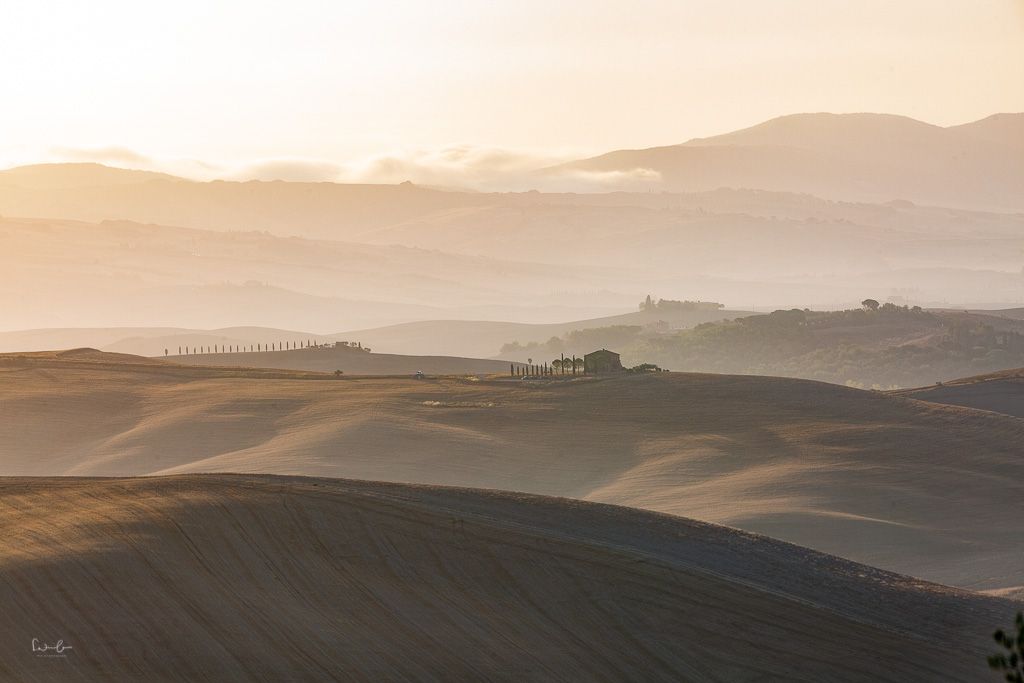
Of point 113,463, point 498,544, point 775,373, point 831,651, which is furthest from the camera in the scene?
point 775,373

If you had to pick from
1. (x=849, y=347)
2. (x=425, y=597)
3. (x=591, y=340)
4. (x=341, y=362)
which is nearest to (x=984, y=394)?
(x=341, y=362)

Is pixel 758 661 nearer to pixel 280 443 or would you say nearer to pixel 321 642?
pixel 321 642

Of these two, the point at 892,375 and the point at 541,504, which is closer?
the point at 541,504

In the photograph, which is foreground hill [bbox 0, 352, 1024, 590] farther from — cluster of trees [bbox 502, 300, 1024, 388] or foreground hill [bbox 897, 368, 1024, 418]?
cluster of trees [bbox 502, 300, 1024, 388]

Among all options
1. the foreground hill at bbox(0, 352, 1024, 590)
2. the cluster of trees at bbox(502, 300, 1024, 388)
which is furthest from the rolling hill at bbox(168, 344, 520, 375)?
the cluster of trees at bbox(502, 300, 1024, 388)

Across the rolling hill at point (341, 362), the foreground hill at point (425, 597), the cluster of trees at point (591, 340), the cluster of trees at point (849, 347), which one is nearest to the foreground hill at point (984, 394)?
the rolling hill at point (341, 362)

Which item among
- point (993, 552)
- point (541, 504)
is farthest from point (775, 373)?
point (541, 504)
